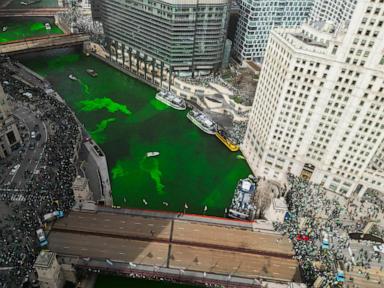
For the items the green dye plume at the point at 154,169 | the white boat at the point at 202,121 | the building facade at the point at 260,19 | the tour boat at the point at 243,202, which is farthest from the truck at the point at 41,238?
the building facade at the point at 260,19

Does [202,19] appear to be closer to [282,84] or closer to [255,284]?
[282,84]

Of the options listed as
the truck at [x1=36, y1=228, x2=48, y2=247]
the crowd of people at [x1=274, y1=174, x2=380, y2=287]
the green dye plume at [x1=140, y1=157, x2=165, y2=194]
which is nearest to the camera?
the truck at [x1=36, y1=228, x2=48, y2=247]

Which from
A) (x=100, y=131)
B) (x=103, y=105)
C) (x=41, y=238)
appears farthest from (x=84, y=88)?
(x=41, y=238)

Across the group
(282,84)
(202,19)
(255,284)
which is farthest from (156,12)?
(255,284)

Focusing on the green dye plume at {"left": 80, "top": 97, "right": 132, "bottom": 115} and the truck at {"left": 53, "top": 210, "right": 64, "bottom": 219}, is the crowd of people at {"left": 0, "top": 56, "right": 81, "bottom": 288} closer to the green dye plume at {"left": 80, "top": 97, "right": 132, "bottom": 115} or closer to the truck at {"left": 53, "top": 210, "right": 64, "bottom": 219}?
the truck at {"left": 53, "top": 210, "right": 64, "bottom": 219}

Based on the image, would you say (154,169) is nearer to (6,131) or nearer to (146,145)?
(146,145)

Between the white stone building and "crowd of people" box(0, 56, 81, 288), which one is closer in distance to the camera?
the white stone building

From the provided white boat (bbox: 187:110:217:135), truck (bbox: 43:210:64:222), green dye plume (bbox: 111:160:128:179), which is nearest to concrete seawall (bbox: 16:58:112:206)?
green dye plume (bbox: 111:160:128:179)
